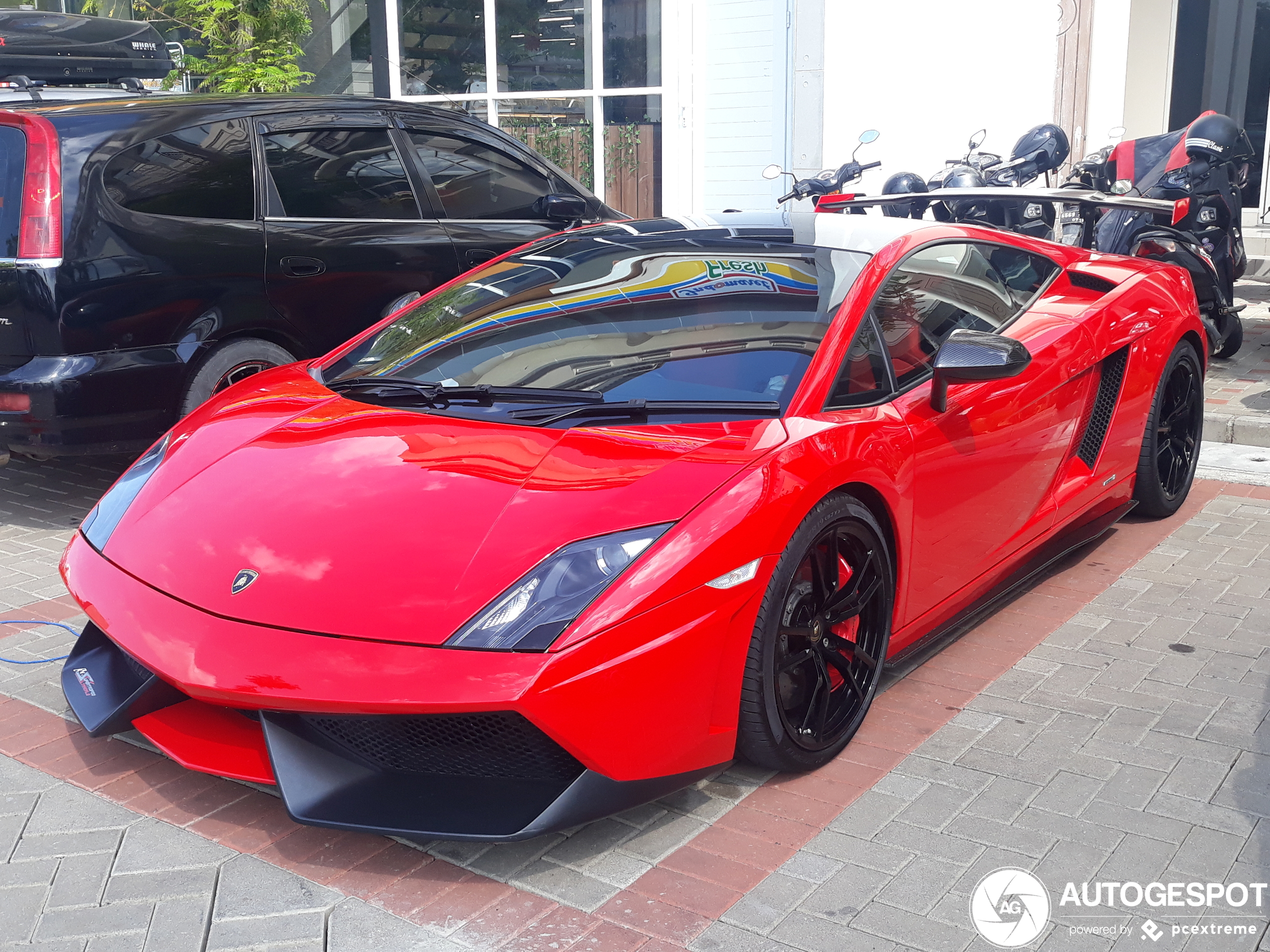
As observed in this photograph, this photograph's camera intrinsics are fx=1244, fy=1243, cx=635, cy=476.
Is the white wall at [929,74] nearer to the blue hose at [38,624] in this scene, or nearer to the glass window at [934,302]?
the glass window at [934,302]

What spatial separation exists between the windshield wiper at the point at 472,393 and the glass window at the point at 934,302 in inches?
34.6

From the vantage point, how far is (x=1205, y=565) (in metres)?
4.66

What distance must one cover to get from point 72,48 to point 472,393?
5.21 m

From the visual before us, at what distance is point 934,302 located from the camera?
378 centimetres

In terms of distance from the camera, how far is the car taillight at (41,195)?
4848 mm

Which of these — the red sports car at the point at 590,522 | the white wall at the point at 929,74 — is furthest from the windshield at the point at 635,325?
the white wall at the point at 929,74

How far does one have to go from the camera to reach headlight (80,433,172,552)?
3201 mm

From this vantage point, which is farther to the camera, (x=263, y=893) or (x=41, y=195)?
(x=41, y=195)

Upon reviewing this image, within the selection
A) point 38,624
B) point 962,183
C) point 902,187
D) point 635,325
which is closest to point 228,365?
point 38,624

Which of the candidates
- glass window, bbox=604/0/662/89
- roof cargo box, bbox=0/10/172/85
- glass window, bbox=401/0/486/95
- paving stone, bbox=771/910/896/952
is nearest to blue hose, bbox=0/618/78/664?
paving stone, bbox=771/910/896/952

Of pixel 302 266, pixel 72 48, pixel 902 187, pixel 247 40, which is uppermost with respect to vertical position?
pixel 247 40

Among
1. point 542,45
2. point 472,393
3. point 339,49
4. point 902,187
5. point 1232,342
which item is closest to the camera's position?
point 472,393

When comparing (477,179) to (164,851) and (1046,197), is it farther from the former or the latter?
(164,851)

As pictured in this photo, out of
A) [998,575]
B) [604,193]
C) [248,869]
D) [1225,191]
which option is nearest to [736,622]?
[248,869]
